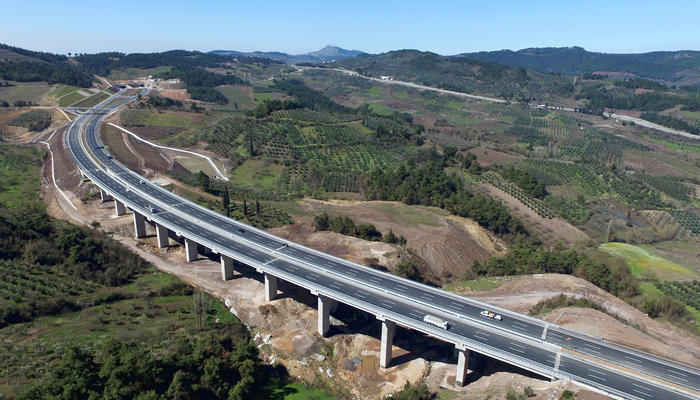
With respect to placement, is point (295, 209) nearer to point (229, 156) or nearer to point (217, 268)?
point (217, 268)

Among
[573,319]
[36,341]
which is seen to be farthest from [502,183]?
[36,341]

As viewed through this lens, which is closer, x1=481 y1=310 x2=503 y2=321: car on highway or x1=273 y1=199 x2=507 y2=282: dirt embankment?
x1=481 y1=310 x2=503 y2=321: car on highway

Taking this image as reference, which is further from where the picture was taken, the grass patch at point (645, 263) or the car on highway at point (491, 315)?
the grass patch at point (645, 263)

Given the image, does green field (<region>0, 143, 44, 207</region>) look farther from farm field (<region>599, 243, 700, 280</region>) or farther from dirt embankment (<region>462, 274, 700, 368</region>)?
farm field (<region>599, 243, 700, 280</region>)

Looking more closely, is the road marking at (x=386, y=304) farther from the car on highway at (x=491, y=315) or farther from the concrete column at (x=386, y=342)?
the car on highway at (x=491, y=315)

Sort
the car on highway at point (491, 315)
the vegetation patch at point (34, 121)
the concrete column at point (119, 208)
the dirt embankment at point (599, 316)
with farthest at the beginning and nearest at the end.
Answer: the vegetation patch at point (34, 121) < the concrete column at point (119, 208) < the car on highway at point (491, 315) < the dirt embankment at point (599, 316)

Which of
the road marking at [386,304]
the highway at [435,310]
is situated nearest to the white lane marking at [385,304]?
the road marking at [386,304]

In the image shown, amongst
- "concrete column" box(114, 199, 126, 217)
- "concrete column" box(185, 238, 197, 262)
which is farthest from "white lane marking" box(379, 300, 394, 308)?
"concrete column" box(114, 199, 126, 217)
